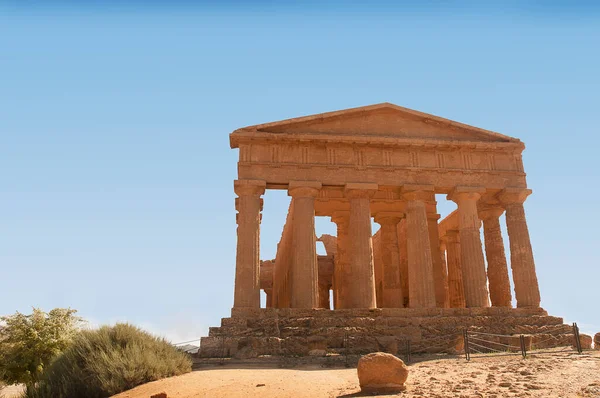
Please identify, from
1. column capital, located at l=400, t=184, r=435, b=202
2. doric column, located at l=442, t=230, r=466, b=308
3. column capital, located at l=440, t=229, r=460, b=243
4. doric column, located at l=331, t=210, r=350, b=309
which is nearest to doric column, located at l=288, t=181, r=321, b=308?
column capital, located at l=400, t=184, r=435, b=202

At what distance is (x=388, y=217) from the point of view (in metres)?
24.5

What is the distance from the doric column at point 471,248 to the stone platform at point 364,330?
112 cm

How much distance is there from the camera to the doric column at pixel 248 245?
18.7 m

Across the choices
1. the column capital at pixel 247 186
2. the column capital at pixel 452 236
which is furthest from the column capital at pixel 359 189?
the column capital at pixel 452 236

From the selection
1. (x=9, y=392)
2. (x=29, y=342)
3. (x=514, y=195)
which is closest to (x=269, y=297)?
→ (x=9, y=392)

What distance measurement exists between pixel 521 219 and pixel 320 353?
11.0 m

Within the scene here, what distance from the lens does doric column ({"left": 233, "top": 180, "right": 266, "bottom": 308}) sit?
1873 centimetres

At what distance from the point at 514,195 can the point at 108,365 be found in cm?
1684

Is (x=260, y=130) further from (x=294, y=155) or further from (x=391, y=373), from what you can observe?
(x=391, y=373)

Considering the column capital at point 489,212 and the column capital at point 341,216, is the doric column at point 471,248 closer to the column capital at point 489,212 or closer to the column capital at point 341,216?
the column capital at point 489,212

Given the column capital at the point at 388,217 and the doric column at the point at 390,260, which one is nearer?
the doric column at the point at 390,260

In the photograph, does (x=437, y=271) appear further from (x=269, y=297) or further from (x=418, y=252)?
(x=269, y=297)

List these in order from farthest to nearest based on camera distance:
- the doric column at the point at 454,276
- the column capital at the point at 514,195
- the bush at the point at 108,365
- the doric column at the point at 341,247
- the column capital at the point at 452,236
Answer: the column capital at the point at 452,236, the doric column at the point at 454,276, the doric column at the point at 341,247, the column capital at the point at 514,195, the bush at the point at 108,365

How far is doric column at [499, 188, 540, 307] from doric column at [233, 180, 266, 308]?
10339 mm
